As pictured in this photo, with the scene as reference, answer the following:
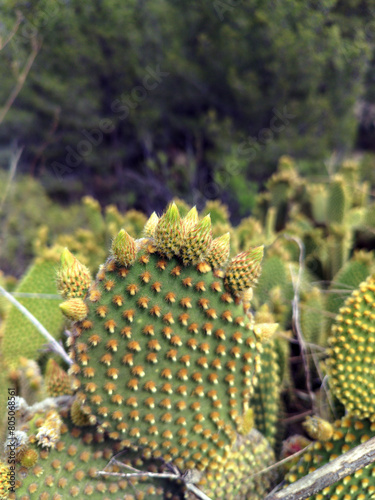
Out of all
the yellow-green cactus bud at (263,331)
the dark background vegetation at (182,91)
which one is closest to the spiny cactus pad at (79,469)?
the yellow-green cactus bud at (263,331)

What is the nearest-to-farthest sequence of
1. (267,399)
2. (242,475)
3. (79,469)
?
(79,469) → (242,475) → (267,399)

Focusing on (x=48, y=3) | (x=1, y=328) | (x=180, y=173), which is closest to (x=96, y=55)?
(x=48, y=3)

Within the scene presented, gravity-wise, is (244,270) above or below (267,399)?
above

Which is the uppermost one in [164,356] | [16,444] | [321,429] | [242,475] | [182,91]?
[182,91]

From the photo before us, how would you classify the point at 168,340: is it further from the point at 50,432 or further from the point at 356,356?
the point at 356,356

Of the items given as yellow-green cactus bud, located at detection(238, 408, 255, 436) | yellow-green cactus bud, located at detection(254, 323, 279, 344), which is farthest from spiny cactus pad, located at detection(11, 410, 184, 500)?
yellow-green cactus bud, located at detection(254, 323, 279, 344)

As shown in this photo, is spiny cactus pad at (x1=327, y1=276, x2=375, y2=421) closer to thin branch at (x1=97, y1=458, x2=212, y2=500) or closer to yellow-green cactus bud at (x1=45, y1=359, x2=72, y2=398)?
thin branch at (x1=97, y1=458, x2=212, y2=500)

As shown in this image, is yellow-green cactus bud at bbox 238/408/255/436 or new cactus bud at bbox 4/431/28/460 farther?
yellow-green cactus bud at bbox 238/408/255/436

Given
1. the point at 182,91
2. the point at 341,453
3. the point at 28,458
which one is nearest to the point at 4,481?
the point at 28,458
